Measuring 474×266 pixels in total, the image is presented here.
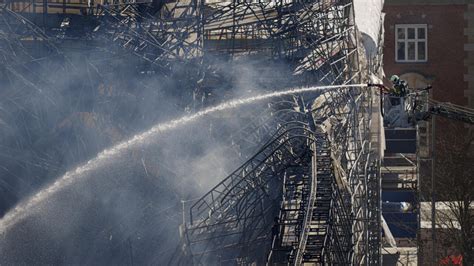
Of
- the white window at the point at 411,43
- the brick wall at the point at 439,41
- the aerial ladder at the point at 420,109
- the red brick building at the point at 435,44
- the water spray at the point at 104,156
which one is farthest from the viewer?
the white window at the point at 411,43

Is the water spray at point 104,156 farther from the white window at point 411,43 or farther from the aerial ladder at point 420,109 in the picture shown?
the white window at point 411,43

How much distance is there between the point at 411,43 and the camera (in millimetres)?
71000

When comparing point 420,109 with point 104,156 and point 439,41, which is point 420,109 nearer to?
point 104,156

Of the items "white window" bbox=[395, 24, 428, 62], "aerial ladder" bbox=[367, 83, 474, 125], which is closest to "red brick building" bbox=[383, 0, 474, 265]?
"white window" bbox=[395, 24, 428, 62]

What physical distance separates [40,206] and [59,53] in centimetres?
366

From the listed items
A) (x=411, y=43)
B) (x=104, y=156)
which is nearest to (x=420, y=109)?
(x=104, y=156)

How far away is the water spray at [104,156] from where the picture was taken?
3841cm

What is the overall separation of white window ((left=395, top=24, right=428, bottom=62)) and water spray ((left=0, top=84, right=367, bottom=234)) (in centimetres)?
3004

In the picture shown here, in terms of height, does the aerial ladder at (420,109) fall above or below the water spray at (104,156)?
above

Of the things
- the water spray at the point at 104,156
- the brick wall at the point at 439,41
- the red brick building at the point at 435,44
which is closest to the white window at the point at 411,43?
the red brick building at the point at 435,44

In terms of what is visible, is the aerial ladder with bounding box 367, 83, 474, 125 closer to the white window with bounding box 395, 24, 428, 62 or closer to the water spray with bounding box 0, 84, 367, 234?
the water spray with bounding box 0, 84, 367, 234

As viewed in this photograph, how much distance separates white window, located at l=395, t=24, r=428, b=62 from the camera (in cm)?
7050

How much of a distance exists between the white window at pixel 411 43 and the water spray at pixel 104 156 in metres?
30.0

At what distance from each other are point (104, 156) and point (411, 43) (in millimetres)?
33062
